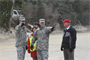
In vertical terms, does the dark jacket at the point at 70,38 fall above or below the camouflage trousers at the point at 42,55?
above

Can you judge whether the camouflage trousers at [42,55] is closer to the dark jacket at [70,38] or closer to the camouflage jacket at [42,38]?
the camouflage jacket at [42,38]

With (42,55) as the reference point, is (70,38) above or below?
above

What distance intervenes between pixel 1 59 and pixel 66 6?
1526 inches

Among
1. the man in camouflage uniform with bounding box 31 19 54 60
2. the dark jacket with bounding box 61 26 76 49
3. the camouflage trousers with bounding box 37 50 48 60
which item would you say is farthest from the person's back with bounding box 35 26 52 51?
the dark jacket with bounding box 61 26 76 49

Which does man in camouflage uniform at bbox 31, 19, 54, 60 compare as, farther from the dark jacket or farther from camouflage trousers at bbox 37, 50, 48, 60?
the dark jacket

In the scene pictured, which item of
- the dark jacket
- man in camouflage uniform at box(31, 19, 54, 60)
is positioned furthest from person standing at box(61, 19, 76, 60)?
man in camouflage uniform at box(31, 19, 54, 60)

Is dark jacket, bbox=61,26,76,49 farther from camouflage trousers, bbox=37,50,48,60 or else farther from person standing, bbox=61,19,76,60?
camouflage trousers, bbox=37,50,48,60

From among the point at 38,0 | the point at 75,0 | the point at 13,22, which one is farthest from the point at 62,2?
the point at 13,22

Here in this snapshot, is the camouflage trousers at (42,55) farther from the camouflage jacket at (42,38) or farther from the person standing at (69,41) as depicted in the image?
the person standing at (69,41)

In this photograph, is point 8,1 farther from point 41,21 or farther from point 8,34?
point 41,21

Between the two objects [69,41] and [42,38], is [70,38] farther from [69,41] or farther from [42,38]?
[42,38]

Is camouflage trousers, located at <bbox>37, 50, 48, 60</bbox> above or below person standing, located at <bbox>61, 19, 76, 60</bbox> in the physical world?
below

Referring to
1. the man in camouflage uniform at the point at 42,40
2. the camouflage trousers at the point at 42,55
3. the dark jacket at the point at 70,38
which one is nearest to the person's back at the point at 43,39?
the man in camouflage uniform at the point at 42,40

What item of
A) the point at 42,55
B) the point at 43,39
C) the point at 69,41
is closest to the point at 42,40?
the point at 43,39
